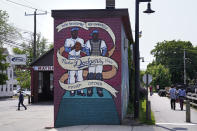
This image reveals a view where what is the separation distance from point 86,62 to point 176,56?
69.3 m

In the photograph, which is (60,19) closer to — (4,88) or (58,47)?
(58,47)

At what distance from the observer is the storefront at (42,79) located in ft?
104

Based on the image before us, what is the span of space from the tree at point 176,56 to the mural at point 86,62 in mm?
67205

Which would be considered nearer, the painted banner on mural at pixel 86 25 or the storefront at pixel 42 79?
the painted banner on mural at pixel 86 25

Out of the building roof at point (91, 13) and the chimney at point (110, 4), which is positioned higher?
the chimney at point (110, 4)

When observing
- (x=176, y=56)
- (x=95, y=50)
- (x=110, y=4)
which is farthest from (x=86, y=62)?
(x=176, y=56)

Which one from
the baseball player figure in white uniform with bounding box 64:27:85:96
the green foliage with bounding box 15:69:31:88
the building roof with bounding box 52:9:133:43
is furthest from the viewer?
the green foliage with bounding box 15:69:31:88

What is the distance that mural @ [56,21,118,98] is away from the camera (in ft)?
47.5

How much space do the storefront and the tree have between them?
49.0 meters

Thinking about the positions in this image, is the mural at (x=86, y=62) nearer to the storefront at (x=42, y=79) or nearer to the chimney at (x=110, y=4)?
the chimney at (x=110, y=4)

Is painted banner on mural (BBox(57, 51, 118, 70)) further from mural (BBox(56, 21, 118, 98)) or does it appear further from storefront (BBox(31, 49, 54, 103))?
storefront (BBox(31, 49, 54, 103))

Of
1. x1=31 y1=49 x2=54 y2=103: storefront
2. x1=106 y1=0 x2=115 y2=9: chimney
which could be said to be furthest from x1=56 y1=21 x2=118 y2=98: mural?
x1=31 y1=49 x2=54 y2=103: storefront

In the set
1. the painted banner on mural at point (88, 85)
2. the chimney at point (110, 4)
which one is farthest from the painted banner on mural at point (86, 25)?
the painted banner on mural at point (88, 85)

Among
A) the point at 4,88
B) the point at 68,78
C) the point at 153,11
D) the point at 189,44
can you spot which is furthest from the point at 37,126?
the point at 189,44
